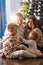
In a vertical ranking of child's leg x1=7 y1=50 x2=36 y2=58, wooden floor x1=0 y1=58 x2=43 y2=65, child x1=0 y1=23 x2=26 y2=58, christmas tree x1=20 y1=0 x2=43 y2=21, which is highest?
christmas tree x1=20 y1=0 x2=43 y2=21

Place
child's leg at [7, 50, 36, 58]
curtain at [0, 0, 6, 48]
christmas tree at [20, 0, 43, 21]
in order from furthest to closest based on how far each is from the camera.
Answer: curtain at [0, 0, 6, 48], christmas tree at [20, 0, 43, 21], child's leg at [7, 50, 36, 58]

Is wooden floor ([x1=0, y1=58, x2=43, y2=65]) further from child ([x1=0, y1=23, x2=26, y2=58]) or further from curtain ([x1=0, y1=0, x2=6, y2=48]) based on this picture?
curtain ([x1=0, y1=0, x2=6, y2=48])

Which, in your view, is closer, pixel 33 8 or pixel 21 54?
pixel 21 54

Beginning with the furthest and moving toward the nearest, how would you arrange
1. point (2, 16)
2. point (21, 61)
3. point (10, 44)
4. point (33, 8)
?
point (2, 16)
point (33, 8)
point (10, 44)
point (21, 61)

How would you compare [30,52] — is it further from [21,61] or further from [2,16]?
[2,16]

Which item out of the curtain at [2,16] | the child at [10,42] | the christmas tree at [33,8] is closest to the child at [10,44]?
the child at [10,42]

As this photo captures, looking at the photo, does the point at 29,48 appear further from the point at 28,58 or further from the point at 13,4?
the point at 13,4

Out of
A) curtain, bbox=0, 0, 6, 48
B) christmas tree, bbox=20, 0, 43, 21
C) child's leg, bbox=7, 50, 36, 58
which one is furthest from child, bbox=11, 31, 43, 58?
curtain, bbox=0, 0, 6, 48

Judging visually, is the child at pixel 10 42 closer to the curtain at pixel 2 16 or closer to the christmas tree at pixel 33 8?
the christmas tree at pixel 33 8

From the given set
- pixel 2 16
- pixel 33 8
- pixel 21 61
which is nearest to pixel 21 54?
pixel 21 61

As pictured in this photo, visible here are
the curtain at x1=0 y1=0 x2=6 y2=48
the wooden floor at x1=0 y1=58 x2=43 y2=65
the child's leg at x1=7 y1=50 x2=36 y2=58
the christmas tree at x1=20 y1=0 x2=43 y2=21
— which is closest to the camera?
the wooden floor at x1=0 y1=58 x2=43 y2=65

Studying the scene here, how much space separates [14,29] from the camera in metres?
1.82

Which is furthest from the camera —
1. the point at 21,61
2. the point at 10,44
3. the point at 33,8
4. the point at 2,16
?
the point at 2,16

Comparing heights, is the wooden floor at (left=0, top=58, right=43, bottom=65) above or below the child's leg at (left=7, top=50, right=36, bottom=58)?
below
